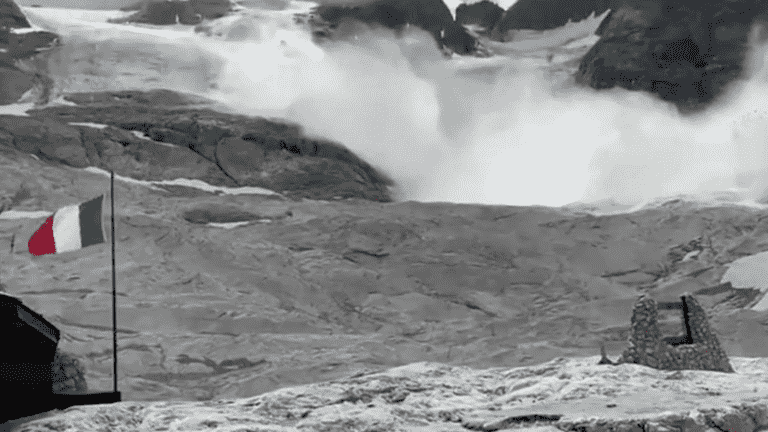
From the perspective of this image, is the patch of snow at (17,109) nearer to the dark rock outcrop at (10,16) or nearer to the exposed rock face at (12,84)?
the exposed rock face at (12,84)

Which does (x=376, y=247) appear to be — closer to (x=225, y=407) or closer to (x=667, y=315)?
(x=667, y=315)

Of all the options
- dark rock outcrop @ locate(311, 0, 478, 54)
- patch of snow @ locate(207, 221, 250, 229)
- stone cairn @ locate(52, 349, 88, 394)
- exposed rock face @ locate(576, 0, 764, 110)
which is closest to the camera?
stone cairn @ locate(52, 349, 88, 394)

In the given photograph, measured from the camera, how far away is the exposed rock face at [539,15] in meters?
144

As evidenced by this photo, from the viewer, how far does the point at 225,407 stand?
20.5m

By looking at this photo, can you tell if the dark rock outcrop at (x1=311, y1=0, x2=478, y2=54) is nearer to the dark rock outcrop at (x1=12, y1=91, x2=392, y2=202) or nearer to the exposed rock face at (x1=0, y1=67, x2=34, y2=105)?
the exposed rock face at (x1=0, y1=67, x2=34, y2=105)

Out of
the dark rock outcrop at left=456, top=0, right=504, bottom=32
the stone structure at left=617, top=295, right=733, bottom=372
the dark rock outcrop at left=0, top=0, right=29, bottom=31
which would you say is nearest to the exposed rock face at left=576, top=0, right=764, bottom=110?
the dark rock outcrop at left=456, top=0, right=504, bottom=32

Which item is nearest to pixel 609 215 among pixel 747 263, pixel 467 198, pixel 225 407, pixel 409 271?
pixel 747 263

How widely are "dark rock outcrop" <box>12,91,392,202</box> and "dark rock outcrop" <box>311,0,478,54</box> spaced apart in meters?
40.9

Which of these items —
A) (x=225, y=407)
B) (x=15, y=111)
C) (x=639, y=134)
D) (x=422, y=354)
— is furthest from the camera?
(x=639, y=134)

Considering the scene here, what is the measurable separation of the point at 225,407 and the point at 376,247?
32909 millimetres

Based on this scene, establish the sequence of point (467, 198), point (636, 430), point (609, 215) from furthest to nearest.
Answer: point (467, 198) < point (609, 215) < point (636, 430)

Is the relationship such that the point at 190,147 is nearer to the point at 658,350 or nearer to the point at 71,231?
the point at 71,231

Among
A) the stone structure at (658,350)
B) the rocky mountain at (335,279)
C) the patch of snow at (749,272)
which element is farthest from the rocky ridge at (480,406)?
the patch of snow at (749,272)

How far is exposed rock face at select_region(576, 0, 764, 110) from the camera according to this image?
100 meters
